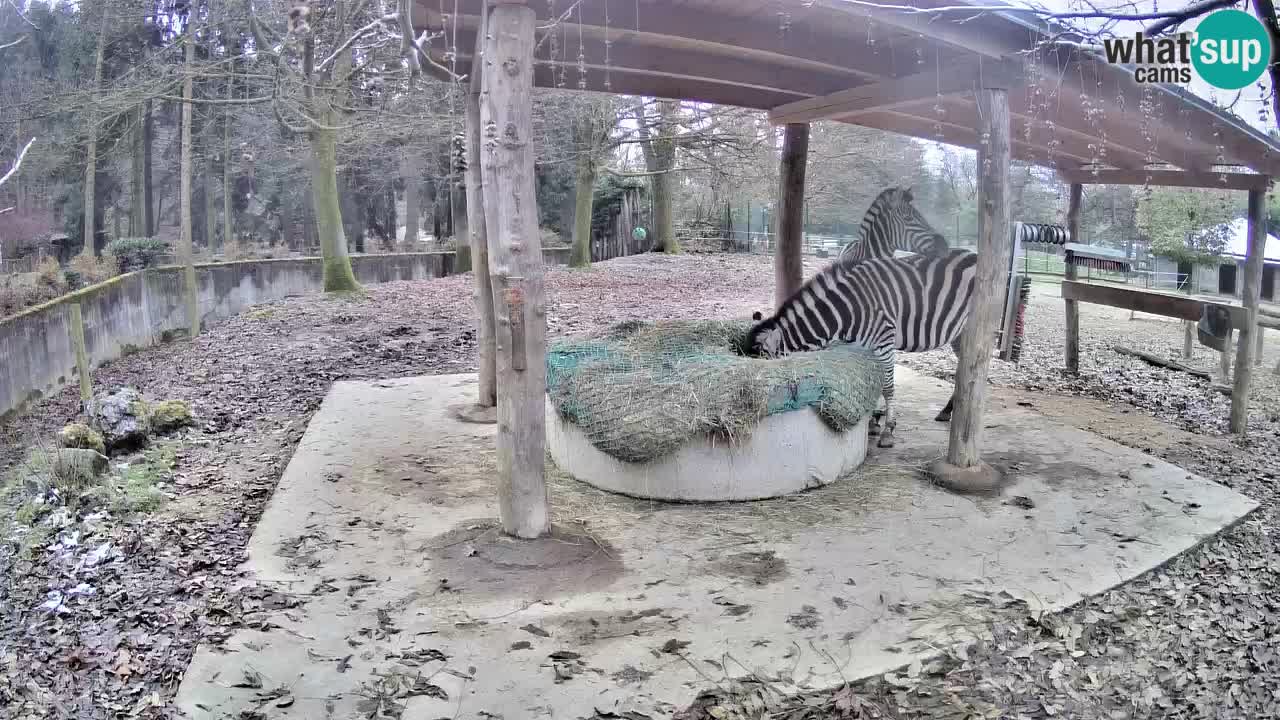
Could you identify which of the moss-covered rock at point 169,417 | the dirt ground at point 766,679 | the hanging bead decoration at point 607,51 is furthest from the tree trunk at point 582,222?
the moss-covered rock at point 169,417

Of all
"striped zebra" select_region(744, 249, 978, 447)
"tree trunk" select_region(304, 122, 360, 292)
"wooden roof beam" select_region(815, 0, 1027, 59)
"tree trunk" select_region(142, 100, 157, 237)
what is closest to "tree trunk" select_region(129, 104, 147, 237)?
"tree trunk" select_region(142, 100, 157, 237)

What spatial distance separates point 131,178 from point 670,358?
20.2m

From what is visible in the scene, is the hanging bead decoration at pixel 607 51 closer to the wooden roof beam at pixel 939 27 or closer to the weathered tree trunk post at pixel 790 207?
the wooden roof beam at pixel 939 27

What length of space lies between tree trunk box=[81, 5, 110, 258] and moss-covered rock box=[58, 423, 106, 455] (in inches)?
316

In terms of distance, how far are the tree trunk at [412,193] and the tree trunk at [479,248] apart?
15069 millimetres

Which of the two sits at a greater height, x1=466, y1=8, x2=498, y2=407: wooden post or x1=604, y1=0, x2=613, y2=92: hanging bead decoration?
x1=604, y1=0, x2=613, y2=92: hanging bead decoration

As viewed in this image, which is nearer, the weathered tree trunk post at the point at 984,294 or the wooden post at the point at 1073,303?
the weathered tree trunk post at the point at 984,294

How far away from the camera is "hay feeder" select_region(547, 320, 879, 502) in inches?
203

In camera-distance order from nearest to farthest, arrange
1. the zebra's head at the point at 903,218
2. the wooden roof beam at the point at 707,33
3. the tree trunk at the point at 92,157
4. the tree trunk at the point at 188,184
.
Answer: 1. the wooden roof beam at the point at 707,33
2. the zebra's head at the point at 903,218
3. the tree trunk at the point at 188,184
4. the tree trunk at the point at 92,157

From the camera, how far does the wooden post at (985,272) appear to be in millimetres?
5352

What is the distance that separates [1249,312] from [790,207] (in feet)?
12.7

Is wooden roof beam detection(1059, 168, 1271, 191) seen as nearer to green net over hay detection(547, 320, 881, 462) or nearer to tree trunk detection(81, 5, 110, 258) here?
green net over hay detection(547, 320, 881, 462)

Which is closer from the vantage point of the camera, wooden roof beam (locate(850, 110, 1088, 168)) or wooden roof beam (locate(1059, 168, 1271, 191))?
wooden roof beam (locate(1059, 168, 1271, 191))

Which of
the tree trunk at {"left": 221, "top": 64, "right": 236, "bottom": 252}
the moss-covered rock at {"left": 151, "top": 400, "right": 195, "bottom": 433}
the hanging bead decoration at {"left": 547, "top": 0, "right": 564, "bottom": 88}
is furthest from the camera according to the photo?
the tree trunk at {"left": 221, "top": 64, "right": 236, "bottom": 252}
